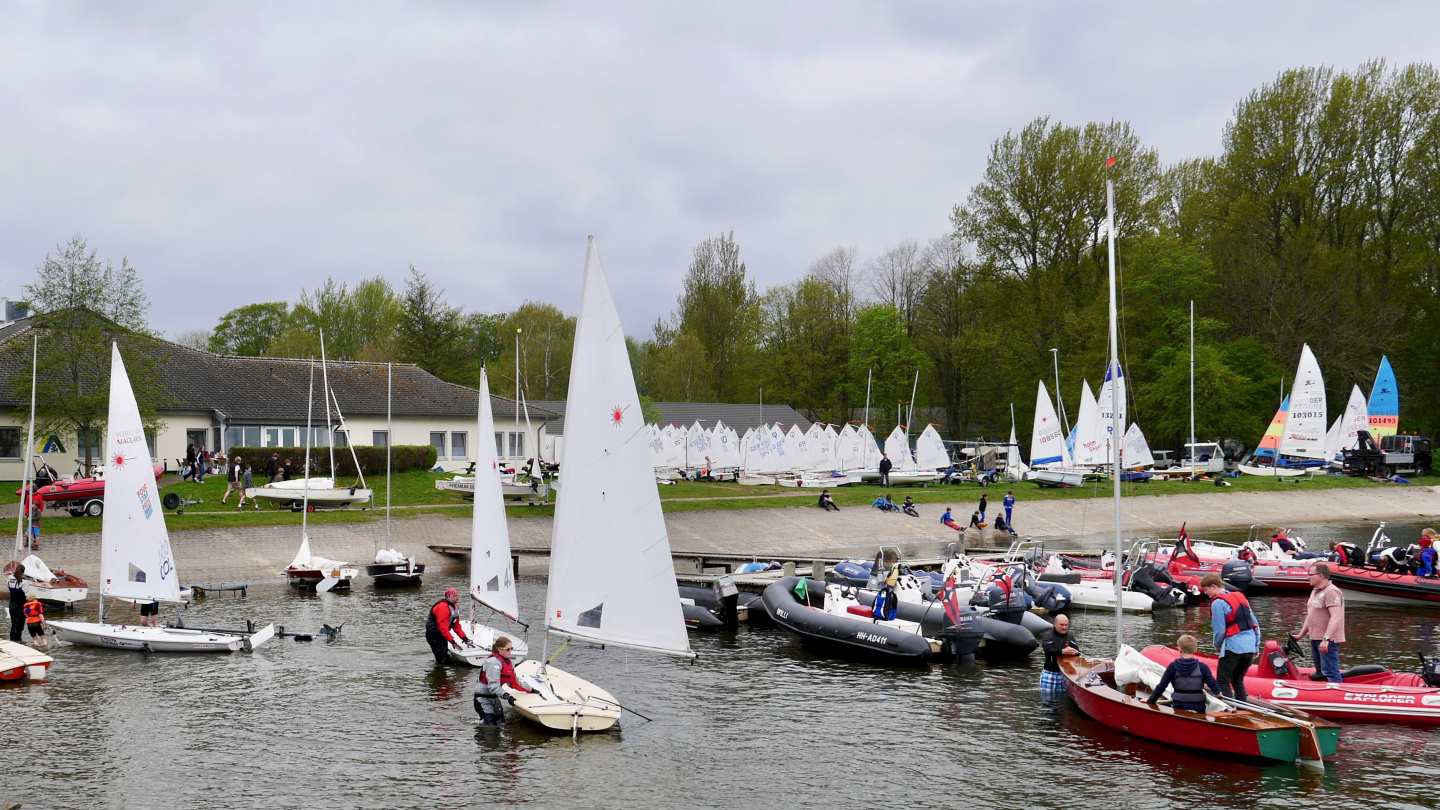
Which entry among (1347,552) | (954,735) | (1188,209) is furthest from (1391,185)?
(954,735)

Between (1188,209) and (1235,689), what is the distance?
64823mm

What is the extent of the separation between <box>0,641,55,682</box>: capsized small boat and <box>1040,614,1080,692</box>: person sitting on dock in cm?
1893

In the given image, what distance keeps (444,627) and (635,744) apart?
6844 mm

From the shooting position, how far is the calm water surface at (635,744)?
14453 mm

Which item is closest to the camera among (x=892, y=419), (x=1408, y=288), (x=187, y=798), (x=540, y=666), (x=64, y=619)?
(x=187, y=798)

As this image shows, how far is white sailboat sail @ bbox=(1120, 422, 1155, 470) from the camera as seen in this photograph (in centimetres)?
5853

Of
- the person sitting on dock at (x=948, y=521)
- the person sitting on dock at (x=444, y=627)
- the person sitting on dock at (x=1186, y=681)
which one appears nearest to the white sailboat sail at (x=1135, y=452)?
the person sitting on dock at (x=948, y=521)

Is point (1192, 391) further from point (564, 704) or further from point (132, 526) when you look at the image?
point (132, 526)

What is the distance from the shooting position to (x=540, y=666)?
63.0 feet

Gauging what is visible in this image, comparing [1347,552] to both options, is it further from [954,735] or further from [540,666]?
[540,666]

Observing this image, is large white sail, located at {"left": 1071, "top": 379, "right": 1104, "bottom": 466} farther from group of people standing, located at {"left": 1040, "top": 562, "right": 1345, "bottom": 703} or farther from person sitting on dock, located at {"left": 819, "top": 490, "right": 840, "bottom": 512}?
group of people standing, located at {"left": 1040, "top": 562, "right": 1345, "bottom": 703}

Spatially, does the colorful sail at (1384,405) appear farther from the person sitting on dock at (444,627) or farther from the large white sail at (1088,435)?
the person sitting on dock at (444,627)

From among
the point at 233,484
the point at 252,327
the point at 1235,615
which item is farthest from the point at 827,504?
the point at 252,327

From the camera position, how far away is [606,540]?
1727 centimetres
